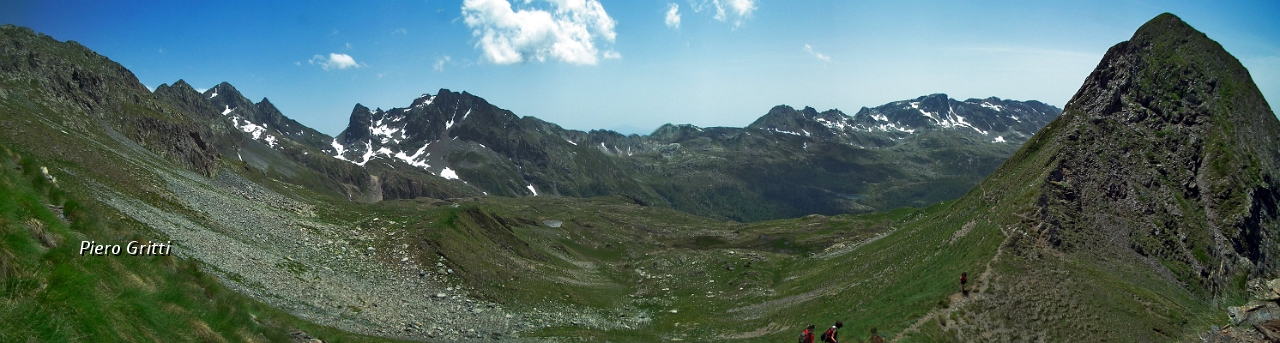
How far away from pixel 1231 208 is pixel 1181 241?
7.10m

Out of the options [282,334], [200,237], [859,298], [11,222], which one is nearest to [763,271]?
[859,298]

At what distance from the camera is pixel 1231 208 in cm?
5197

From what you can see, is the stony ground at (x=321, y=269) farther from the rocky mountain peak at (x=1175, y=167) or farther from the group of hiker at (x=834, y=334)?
the rocky mountain peak at (x=1175, y=167)

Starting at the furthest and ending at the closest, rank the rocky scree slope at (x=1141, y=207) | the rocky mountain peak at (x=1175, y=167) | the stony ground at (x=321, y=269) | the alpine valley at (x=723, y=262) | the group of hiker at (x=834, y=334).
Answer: the rocky mountain peak at (x=1175, y=167) < the rocky scree slope at (x=1141, y=207) < the stony ground at (x=321, y=269) < the group of hiker at (x=834, y=334) < the alpine valley at (x=723, y=262)

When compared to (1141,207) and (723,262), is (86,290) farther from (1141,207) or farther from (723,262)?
(723,262)

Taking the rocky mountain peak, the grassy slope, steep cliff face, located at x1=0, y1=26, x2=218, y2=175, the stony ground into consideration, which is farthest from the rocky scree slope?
steep cliff face, located at x1=0, y1=26, x2=218, y2=175

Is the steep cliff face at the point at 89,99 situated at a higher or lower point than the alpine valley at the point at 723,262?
higher

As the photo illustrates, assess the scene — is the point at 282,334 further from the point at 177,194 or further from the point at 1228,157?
the point at 1228,157

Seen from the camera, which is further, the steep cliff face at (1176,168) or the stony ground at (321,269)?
the steep cliff face at (1176,168)

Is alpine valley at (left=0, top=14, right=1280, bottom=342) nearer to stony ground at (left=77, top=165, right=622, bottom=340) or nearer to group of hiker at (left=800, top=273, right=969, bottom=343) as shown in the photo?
stony ground at (left=77, top=165, right=622, bottom=340)

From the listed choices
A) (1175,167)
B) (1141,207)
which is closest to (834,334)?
(1141,207)

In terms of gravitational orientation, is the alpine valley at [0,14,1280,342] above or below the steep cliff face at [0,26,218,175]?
below

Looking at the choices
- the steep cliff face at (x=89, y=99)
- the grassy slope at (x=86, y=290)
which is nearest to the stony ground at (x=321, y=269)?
the grassy slope at (x=86, y=290)

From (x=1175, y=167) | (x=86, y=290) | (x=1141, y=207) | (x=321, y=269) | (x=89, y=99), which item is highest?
(x=89, y=99)
